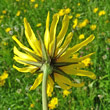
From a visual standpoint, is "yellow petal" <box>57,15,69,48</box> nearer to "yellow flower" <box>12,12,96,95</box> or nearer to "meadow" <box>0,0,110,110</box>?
"yellow flower" <box>12,12,96,95</box>

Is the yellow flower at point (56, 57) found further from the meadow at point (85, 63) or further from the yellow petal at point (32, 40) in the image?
the meadow at point (85, 63)

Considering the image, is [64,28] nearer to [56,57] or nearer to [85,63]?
[56,57]

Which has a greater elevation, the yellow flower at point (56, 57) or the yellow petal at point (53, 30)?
the yellow petal at point (53, 30)

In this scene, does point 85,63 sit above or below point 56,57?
above

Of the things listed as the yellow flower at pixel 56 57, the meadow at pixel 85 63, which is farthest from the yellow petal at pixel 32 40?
the meadow at pixel 85 63

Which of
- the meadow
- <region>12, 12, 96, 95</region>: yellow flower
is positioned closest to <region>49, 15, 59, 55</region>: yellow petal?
<region>12, 12, 96, 95</region>: yellow flower

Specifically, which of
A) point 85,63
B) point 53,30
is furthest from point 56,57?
point 85,63

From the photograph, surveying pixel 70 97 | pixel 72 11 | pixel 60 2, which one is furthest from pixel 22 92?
pixel 60 2

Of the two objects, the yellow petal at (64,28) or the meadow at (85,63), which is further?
the meadow at (85,63)
